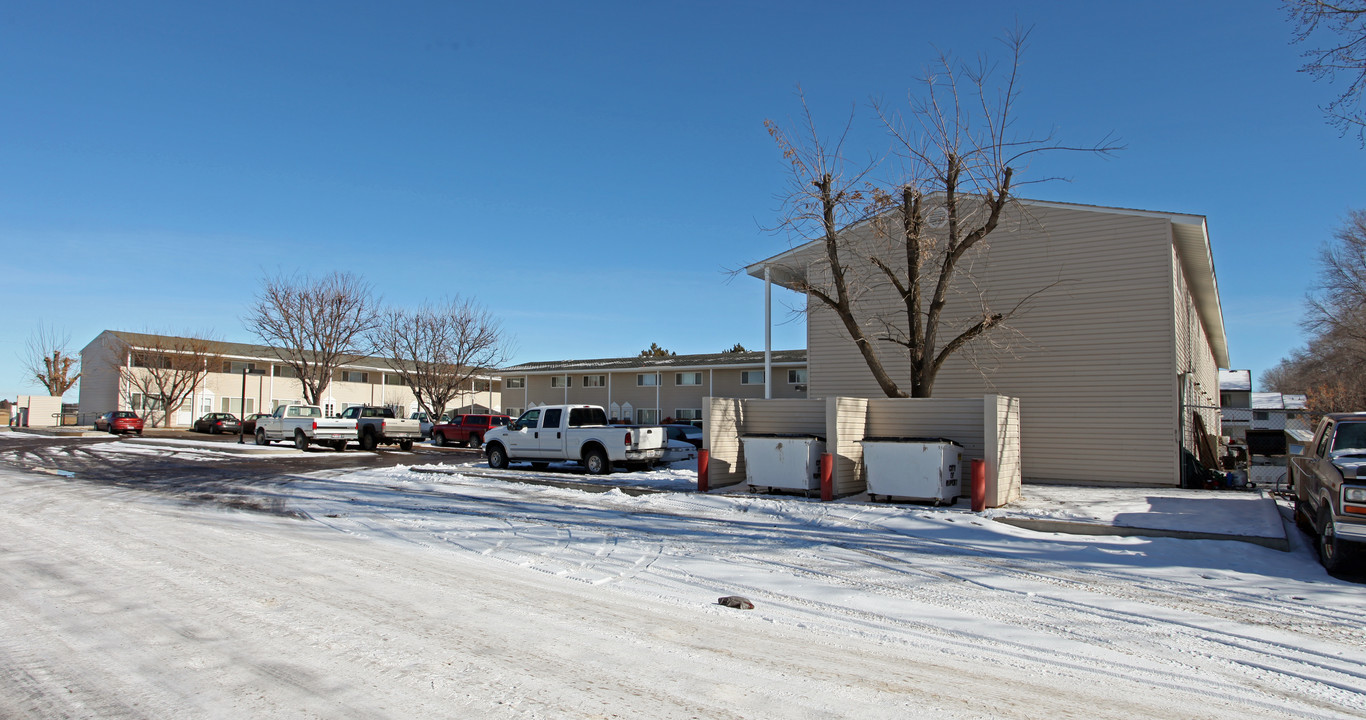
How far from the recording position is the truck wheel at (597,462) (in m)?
19.2

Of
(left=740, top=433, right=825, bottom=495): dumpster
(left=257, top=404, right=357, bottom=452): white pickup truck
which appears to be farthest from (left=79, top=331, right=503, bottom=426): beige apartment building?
(left=740, top=433, right=825, bottom=495): dumpster

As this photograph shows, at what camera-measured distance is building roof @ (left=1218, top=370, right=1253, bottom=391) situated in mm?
32000

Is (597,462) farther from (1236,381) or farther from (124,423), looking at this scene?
(124,423)

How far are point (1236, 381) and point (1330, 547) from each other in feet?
94.8

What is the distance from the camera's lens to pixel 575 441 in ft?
64.5

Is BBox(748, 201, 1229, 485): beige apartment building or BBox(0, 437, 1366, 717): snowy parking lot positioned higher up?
BBox(748, 201, 1229, 485): beige apartment building

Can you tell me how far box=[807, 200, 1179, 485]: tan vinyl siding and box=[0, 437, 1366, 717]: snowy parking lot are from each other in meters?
5.59

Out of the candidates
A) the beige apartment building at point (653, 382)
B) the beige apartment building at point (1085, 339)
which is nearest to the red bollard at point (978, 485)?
the beige apartment building at point (1085, 339)

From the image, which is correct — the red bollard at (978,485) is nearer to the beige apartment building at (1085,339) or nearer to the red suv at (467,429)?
the beige apartment building at (1085,339)

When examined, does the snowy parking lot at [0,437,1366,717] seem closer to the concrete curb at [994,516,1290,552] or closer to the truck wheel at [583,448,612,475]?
the concrete curb at [994,516,1290,552]

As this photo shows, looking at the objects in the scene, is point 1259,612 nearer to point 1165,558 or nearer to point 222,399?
point 1165,558

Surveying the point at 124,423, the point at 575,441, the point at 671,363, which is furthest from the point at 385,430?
the point at 124,423

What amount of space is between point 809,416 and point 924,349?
260cm

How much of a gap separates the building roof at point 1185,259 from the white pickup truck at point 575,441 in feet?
17.7
